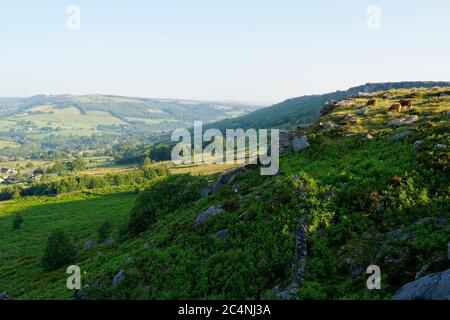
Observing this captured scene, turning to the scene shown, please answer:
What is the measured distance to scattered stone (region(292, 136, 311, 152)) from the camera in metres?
42.4

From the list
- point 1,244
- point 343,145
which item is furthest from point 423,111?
point 1,244

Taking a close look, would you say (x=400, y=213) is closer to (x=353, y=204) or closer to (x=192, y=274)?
(x=353, y=204)

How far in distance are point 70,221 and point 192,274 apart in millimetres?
105457

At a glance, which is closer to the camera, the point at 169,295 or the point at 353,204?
the point at 169,295

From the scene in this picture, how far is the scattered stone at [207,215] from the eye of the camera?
33.3 metres

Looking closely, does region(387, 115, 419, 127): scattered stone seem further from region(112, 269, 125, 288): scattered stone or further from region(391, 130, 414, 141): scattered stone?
region(112, 269, 125, 288): scattered stone

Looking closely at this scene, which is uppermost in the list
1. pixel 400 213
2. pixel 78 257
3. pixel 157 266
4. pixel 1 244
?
pixel 400 213

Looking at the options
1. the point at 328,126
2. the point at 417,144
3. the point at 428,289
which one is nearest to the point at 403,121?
the point at 328,126

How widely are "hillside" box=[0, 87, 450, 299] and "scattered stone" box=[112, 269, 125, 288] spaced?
154 mm

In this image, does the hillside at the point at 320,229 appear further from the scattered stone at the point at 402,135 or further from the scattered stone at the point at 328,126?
the scattered stone at the point at 328,126

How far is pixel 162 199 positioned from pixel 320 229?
49730mm

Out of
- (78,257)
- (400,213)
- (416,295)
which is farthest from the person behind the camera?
(78,257)

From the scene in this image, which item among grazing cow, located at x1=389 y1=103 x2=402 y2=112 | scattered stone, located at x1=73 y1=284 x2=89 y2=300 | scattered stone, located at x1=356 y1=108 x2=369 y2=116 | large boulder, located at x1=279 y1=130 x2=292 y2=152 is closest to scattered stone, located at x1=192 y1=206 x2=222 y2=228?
scattered stone, located at x1=73 y1=284 x2=89 y2=300

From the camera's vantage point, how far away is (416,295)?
15.8 metres
